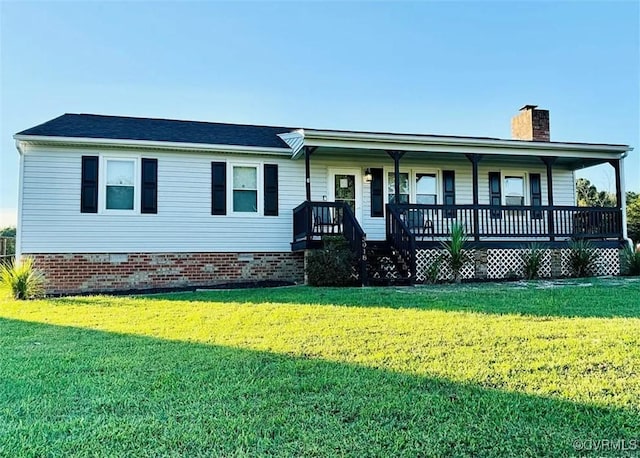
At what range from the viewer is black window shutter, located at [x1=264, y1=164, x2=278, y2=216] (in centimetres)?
1179

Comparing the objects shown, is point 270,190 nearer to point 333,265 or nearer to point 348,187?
point 348,187

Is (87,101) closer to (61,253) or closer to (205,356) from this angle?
(61,253)

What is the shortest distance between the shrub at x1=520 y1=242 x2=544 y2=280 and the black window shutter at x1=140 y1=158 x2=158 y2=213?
890 centimetres

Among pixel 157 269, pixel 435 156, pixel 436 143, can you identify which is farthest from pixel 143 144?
pixel 435 156

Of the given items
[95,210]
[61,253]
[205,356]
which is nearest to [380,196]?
[95,210]

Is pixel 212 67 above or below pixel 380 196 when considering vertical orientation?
above

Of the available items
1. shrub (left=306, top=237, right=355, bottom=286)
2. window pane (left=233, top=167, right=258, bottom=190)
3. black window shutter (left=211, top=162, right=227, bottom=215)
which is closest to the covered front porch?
shrub (left=306, top=237, right=355, bottom=286)

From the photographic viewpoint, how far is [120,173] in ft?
35.6

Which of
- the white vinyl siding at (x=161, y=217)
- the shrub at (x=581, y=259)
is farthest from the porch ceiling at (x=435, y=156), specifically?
the shrub at (x=581, y=259)

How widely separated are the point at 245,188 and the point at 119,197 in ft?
9.52

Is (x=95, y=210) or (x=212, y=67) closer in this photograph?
(x=95, y=210)

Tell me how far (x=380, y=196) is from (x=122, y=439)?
35.5 ft

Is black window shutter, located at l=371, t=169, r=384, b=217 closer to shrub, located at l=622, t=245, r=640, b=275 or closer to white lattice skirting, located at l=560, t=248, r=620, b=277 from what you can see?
white lattice skirting, located at l=560, t=248, r=620, b=277

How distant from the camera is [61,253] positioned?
10.4m
